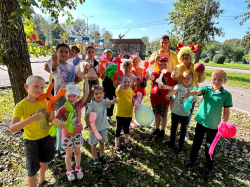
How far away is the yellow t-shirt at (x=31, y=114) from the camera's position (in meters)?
1.88

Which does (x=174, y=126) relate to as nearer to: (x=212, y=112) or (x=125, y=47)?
(x=212, y=112)

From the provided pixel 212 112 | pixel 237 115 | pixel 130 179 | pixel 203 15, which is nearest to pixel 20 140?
pixel 130 179

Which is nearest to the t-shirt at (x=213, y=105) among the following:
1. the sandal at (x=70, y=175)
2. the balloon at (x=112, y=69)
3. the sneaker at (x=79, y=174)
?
the balloon at (x=112, y=69)

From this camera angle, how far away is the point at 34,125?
6.69 ft

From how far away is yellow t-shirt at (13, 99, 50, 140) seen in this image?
73.9 inches

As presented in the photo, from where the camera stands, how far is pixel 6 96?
19.1 ft

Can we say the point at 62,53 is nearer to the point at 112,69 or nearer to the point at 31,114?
the point at 112,69

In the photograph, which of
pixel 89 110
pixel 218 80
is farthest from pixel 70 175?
pixel 218 80

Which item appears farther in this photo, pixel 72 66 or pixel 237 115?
pixel 237 115

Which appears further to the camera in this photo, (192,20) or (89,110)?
(192,20)

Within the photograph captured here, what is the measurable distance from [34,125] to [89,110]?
82 cm

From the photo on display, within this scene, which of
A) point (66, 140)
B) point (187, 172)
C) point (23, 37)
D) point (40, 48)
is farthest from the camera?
point (40, 48)

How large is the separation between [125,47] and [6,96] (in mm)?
35344

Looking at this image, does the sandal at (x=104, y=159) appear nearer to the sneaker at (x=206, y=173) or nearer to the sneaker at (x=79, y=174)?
the sneaker at (x=79, y=174)
